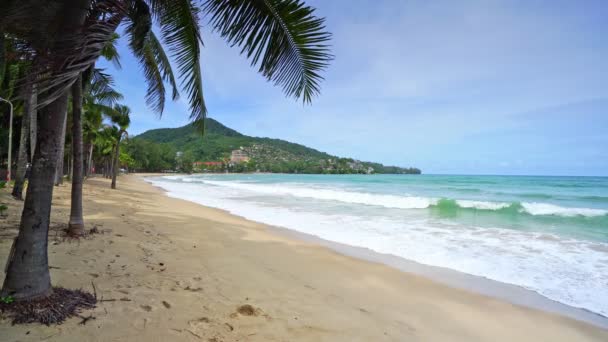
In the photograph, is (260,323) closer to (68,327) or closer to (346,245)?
(68,327)

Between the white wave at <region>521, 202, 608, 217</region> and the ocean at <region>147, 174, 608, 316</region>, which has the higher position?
the white wave at <region>521, 202, 608, 217</region>

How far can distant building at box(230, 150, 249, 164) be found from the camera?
123594mm

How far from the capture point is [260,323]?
2783 millimetres

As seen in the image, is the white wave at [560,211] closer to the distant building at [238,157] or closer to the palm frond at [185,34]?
the palm frond at [185,34]

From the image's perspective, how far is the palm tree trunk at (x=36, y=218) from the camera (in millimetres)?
2205

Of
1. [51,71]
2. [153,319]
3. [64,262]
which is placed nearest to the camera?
[51,71]

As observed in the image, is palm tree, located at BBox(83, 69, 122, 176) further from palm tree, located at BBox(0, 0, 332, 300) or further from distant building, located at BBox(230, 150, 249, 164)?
distant building, located at BBox(230, 150, 249, 164)

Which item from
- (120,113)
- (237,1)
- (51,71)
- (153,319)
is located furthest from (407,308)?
(120,113)

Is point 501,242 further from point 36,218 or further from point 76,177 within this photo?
point 76,177

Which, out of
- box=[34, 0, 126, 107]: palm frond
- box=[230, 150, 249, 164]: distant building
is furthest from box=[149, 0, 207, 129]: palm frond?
box=[230, 150, 249, 164]: distant building

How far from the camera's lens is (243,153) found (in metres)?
131

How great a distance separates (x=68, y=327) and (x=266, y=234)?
217 inches

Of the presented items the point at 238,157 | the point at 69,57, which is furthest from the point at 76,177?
the point at 238,157

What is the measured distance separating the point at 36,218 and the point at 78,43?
56.7 inches
